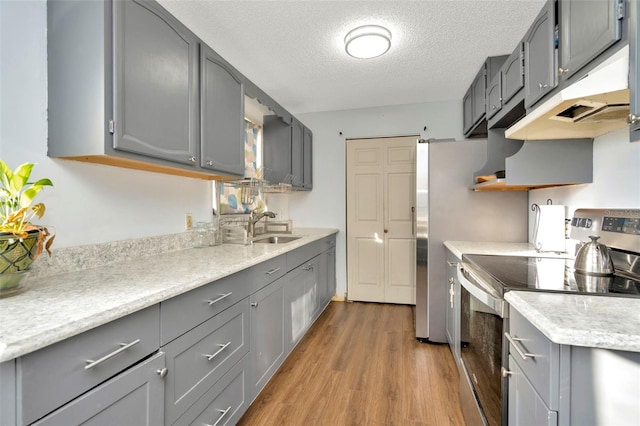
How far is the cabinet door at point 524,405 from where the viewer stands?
0.79 metres

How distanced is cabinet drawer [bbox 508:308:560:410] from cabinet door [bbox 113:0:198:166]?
1.60 meters

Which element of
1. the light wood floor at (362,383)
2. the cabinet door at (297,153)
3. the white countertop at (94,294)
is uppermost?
the cabinet door at (297,153)

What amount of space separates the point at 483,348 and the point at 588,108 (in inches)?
42.8

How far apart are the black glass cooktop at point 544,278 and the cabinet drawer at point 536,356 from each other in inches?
5.9

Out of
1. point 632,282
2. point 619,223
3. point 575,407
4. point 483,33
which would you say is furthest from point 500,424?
point 483,33

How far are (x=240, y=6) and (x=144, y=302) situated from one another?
177cm

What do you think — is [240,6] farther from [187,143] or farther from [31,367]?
[31,367]

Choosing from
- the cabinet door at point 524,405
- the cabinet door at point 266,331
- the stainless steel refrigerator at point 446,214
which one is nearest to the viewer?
the cabinet door at point 524,405

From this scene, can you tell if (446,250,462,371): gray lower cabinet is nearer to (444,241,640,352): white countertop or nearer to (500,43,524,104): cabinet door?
(444,241,640,352): white countertop

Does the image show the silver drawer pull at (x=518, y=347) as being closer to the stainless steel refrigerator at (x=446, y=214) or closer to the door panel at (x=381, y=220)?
the stainless steel refrigerator at (x=446, y=214)

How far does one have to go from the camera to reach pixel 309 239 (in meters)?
2.59

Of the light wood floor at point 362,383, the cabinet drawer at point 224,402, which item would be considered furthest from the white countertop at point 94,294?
the light wood floor at point 362,383

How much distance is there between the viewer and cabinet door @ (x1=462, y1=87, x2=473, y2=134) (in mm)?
2979

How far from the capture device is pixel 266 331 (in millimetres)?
1801
